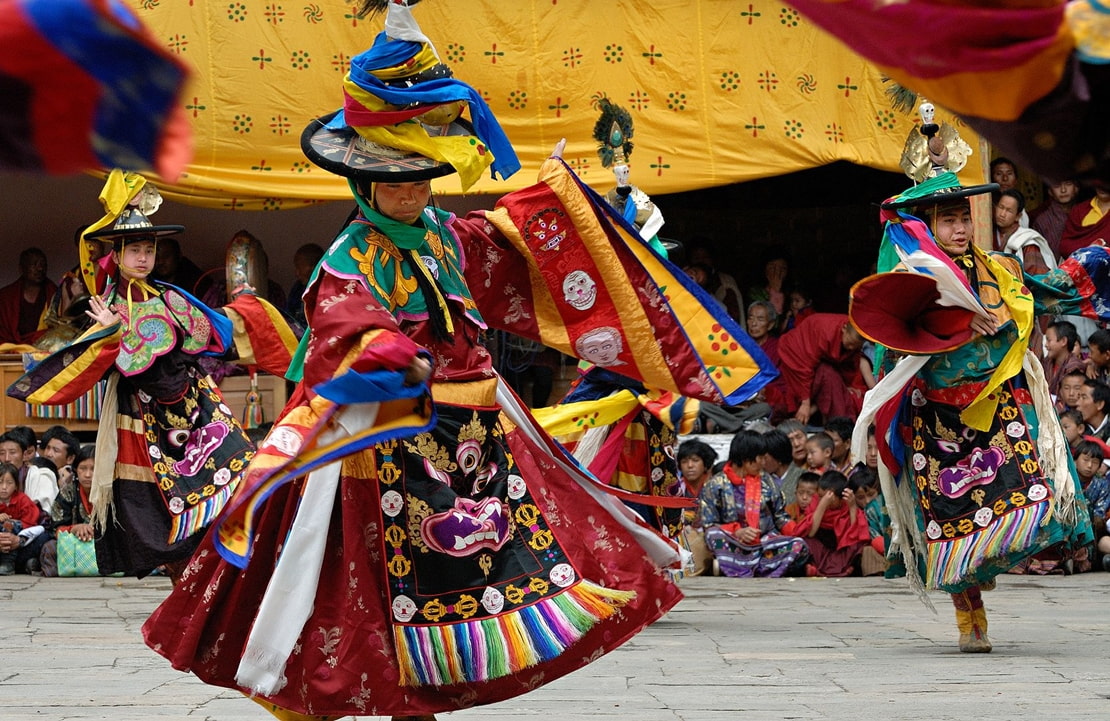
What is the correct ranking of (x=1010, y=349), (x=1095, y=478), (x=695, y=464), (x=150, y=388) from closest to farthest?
1. (x=1010, y=349)
2. (x=150, y=388)
3. (x=1095, y=478)
4. (x=695, y=464)

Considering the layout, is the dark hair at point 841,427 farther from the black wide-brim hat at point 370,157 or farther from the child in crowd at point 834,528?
the black wide-brim hat at point 370,157

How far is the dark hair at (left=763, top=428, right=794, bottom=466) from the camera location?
9.47 meters

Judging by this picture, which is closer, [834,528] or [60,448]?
[834,528]

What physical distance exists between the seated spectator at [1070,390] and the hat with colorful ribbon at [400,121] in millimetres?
6381

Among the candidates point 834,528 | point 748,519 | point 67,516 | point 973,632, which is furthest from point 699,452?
point 67,516

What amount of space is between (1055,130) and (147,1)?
337 inches

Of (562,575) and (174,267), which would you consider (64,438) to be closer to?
(174,267)

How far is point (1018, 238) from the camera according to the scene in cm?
1080

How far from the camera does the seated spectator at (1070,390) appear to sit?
969 cm

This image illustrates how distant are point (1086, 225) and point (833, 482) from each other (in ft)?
9.91

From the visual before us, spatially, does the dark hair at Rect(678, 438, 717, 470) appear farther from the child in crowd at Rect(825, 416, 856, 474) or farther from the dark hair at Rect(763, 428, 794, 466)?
the child in crowd at Rect(825, 416, 856, 474)

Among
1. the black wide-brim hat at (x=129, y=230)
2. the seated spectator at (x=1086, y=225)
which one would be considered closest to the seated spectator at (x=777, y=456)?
the seated spectator at (x=1086, y=225)

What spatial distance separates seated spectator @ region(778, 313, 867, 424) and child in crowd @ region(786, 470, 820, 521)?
4.78ft

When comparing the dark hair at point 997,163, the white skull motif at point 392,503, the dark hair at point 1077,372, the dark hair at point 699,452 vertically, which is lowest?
the dark hair at point 699,452
